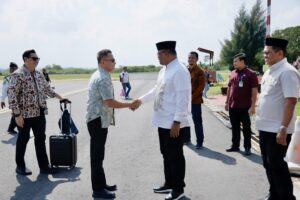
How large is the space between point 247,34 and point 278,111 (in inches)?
2281

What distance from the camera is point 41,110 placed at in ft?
20.4

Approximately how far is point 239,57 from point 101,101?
10.9 feet

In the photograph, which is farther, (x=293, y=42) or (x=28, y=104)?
(x=293, y=42)

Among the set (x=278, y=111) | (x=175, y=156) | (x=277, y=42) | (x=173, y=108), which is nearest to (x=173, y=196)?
(x=175, y=156)

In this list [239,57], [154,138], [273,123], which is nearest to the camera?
[273,123]

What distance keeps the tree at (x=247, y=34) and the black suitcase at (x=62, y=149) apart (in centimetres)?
5443

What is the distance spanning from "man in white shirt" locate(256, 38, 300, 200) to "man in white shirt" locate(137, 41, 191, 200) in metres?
0.96

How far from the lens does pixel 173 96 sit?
4859mm

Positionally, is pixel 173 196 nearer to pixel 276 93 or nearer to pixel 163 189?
pixel 163 189

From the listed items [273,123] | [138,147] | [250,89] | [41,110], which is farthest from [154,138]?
[273,123]

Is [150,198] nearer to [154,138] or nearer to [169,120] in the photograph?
[169,120]

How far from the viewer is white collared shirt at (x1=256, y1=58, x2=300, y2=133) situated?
4.18 m

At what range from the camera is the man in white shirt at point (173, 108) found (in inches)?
187

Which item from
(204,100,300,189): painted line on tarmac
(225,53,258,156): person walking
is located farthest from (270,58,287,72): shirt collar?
(225,53,258,156): person walking
